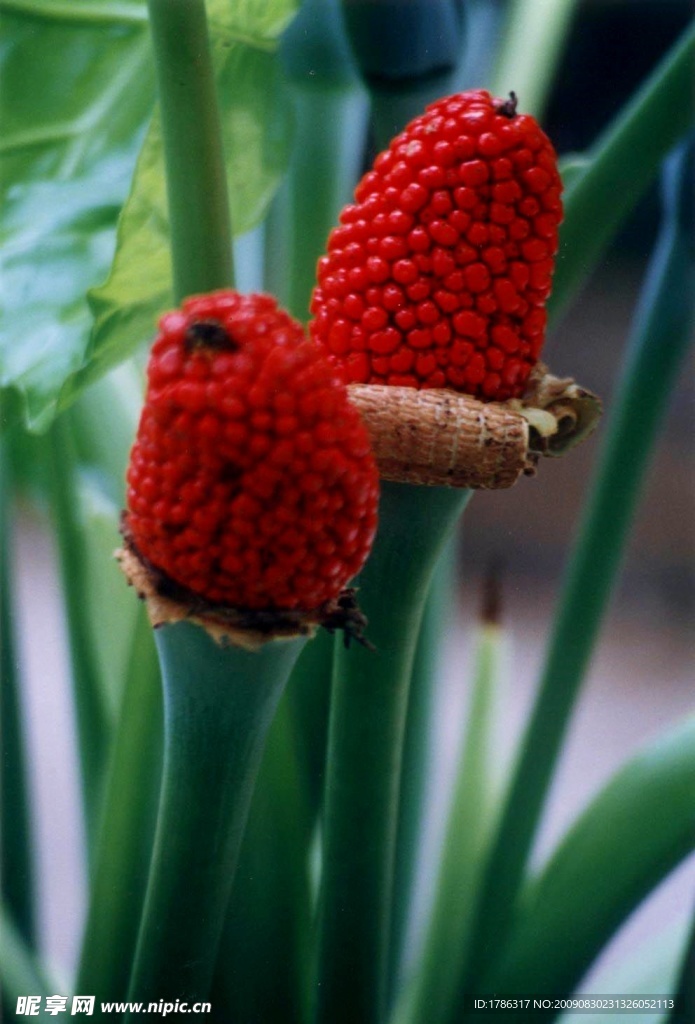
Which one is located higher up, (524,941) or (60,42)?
(60,42)

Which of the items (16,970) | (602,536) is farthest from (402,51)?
(16,970)

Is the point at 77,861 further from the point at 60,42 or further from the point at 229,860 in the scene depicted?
the point at 60,42

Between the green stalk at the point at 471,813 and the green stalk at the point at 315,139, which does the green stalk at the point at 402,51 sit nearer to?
the green stalk at the point at 315,139

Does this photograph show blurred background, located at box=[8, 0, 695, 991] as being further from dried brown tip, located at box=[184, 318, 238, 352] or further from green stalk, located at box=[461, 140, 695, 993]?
dried brown tip, located at box=[184, 318, 238, 352]

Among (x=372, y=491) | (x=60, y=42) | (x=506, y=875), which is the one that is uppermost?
(x=60, y=42)

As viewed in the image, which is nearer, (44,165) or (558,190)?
(558,190)

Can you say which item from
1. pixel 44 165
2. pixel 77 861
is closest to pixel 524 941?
pixel 77 861
